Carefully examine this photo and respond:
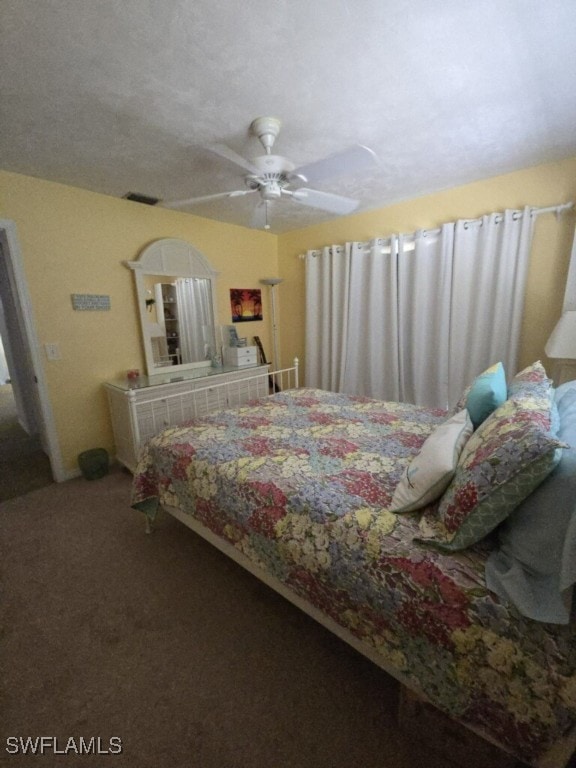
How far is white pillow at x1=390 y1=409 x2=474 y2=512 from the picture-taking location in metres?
1.09

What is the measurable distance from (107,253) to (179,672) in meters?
3.02

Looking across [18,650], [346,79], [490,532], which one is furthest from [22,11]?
[18,650]

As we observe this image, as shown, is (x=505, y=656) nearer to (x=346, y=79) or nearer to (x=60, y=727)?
(x=60, y=727)

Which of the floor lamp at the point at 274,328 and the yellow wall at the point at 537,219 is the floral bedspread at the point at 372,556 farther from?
the floor lamp at the point at 274,328

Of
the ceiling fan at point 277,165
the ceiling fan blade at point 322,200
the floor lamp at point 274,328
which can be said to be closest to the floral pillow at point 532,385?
the ceiling fan at point 277,165

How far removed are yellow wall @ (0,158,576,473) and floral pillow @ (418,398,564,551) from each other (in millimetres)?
2186

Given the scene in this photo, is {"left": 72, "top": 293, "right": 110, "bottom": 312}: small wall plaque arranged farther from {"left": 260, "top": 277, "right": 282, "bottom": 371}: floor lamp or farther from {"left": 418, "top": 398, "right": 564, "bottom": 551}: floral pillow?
{"left": 418, "top": 398, "right": 564, "bottom": 551}: floral pillow

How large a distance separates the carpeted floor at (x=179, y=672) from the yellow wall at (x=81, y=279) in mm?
1217

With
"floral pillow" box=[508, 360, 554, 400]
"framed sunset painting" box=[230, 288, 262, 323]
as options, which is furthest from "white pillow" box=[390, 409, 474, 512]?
"framed sunset painting" box=[230, 288, 262, 323]

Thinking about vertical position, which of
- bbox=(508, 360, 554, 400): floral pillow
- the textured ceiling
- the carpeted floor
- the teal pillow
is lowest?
the carpeted floor

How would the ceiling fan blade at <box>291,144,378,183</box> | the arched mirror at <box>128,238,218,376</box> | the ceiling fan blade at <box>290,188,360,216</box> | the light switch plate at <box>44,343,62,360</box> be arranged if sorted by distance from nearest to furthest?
the ceiling fan blade at <box>291,144,378,183</box> < the ceiling fan blade at <box>290,188,360,216</box> < the light switch plate at <box>44,343,62,360</box> < the arched mirror at <box>128,238,218,376</box>

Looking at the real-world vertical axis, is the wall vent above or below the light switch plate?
above

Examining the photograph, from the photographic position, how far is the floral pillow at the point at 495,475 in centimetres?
A: 83

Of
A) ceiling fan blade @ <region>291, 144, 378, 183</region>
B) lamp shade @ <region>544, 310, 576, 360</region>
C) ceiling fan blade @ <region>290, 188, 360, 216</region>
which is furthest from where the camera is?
lamp shade @ <region>544, 310, 576, 360</region>
